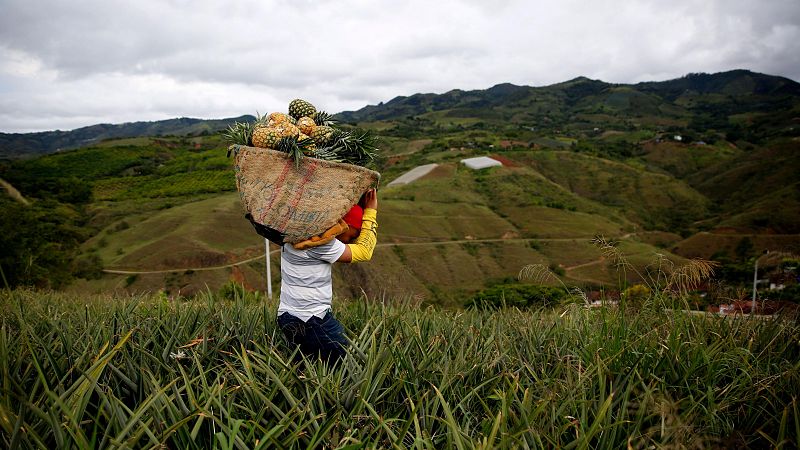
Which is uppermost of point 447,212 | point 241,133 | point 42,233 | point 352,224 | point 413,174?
point 241,133

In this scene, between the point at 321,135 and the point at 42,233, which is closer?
the point at 321,135

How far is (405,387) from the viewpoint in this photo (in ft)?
7.23

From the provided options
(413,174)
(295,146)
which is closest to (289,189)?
(295,146)

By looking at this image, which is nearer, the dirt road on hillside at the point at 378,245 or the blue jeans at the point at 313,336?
the blue jeans at the point at 313,336

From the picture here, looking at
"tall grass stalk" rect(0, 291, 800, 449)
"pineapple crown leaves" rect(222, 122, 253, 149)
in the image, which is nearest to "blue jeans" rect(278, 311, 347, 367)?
"tall grass stalk" rect(0, 291, 800, 449)

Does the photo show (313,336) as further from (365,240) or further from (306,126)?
(306,126)

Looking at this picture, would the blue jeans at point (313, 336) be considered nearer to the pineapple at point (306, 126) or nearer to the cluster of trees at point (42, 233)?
the pineapple at point (306, 126)

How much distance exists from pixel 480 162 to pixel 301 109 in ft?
268

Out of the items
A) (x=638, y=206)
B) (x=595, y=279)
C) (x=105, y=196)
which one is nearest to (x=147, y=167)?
(x=105, y=196)

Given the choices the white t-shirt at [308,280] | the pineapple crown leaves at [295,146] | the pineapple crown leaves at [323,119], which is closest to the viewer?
the pineapple crown leaves at [295,146]

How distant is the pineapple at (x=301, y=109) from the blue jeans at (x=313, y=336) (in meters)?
1.46

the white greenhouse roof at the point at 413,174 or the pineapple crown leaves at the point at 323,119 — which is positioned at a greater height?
the pineapple crown leaves at the point at 323,119

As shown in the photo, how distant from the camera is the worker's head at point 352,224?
3.31m

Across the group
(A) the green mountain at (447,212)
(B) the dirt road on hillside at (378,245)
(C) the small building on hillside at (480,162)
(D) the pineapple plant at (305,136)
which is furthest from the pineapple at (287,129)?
(C) the small building on hillside at (480,162)
